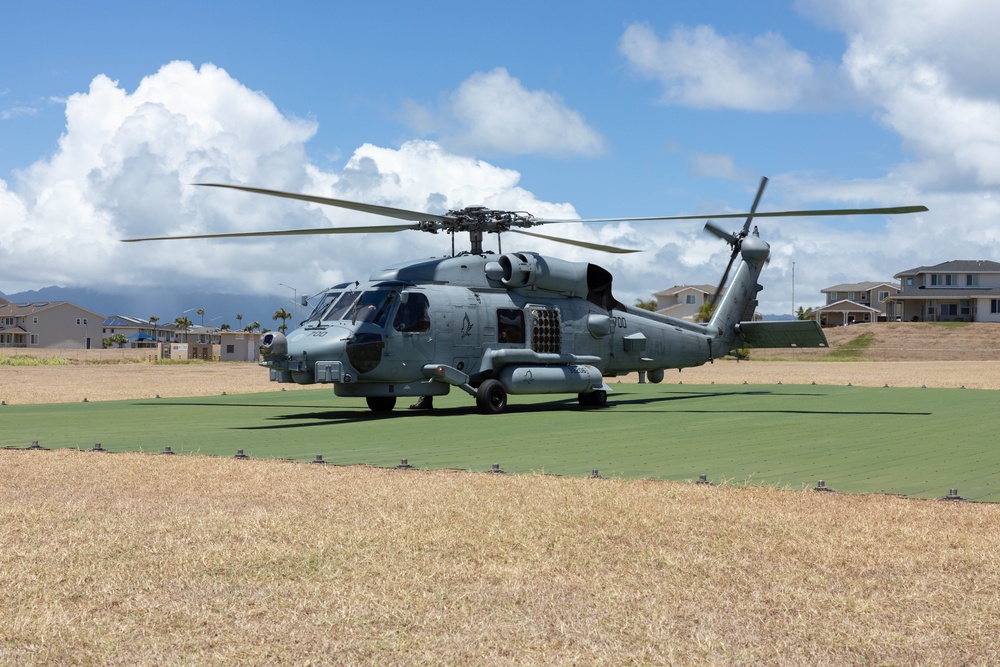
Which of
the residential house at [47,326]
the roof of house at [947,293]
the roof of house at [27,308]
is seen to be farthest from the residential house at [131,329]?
the roof of house at [947,293]

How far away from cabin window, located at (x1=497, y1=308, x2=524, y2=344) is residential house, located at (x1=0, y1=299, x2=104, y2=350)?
128332mm

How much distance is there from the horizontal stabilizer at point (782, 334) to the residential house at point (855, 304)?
303ft

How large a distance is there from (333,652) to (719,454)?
8.91 m

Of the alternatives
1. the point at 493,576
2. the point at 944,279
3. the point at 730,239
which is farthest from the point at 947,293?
the point at 493,576

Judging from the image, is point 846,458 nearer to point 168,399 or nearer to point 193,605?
point 193,605

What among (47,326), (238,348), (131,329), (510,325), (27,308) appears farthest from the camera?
(131,329)

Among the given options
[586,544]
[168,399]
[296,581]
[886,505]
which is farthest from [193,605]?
[168,399]

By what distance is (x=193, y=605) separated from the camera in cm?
579

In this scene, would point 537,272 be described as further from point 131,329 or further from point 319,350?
point 131,329

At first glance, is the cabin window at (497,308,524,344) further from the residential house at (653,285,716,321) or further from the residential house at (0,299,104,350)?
the residential house at (0,299,104,350)

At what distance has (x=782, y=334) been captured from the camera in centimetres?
2664

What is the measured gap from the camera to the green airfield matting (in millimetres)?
11633

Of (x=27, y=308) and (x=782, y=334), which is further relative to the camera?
(x=27, y=308)

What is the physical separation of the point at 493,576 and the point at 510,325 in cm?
1532
